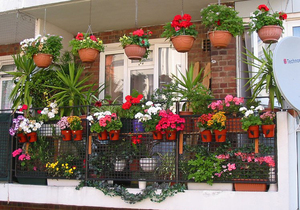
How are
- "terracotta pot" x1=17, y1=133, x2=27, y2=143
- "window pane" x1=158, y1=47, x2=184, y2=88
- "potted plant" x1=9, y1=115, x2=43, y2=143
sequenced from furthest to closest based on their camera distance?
1. "window pane" x1=158, y1=47, x2=184, y2=88
2. "terracotta pot" x1=17, y1=133, x2=27, y2=143
3. "potted plant" x1=9, y1=115, x2=43, y2=143

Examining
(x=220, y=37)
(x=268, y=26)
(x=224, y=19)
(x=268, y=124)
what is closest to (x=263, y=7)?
(x=268, y=26)

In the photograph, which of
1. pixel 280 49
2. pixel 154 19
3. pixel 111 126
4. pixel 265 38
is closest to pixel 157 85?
pixel 154 19

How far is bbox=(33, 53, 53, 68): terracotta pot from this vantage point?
19.5 ft

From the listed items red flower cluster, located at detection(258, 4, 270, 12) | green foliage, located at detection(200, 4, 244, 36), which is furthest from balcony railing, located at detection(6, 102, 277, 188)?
red flower cluster, located at detection(258, 4, 270, 12)

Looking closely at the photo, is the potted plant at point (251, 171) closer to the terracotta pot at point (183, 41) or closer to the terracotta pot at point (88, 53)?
the terracotta pot at point (183, 41)

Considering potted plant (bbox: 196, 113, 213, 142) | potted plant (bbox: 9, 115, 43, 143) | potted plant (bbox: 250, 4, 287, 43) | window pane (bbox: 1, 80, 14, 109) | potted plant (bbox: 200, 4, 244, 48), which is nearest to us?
potted plant (bbox: 196, 113, 213, 142)

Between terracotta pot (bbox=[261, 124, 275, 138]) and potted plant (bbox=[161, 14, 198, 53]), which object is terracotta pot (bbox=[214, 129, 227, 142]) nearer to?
terracotta pot (bbox=[261, 124, 275, 138])

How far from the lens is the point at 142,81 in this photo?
7.18 meters

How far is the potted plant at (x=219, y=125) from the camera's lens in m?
4.65

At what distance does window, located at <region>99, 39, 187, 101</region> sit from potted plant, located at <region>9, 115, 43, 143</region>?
187 cm

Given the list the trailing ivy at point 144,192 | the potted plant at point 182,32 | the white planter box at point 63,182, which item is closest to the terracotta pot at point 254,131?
the trailing ivy at point 144,192

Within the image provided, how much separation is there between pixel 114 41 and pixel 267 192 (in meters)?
4.13

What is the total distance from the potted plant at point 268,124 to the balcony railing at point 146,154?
0.16 meters

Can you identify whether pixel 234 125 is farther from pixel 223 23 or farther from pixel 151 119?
pixel 223 23
